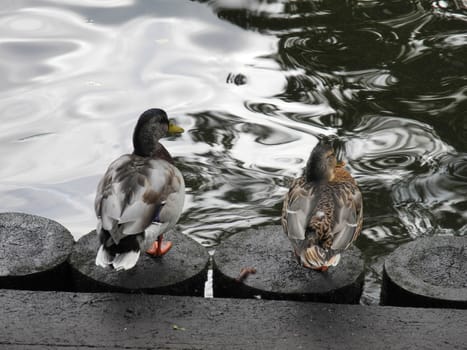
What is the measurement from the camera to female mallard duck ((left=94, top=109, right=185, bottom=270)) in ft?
12.5

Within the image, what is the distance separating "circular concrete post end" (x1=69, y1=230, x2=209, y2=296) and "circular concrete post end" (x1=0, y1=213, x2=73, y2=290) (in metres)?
0.06

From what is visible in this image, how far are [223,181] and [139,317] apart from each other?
2505mm

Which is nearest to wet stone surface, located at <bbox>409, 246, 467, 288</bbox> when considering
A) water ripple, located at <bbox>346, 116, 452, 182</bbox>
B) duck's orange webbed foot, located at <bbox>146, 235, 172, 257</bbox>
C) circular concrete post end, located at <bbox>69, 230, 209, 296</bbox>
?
circular concrete post end, located at <bbox>69, 230, 209, 296</bbox>

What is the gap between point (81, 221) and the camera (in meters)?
5.89

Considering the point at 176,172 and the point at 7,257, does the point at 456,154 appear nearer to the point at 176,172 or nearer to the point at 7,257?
the point at 176,172

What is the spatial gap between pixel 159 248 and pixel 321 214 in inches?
26.5

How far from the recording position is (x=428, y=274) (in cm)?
393

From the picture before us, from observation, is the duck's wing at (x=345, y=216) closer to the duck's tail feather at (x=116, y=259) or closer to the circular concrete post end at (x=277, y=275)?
the circular concrete post end at (x=277, y=275)

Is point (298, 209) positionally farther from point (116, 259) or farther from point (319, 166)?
point (116, 259)

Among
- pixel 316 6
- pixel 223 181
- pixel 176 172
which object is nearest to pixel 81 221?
pixel 223 181

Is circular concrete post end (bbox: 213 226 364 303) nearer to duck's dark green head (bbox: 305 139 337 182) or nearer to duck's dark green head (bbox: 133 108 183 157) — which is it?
duck's dark green head (bbox: 305 139 337 182)

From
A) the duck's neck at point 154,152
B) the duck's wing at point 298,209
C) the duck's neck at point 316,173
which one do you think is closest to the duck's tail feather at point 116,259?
the duck's wing at point 298,209

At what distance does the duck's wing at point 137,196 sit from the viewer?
387 cm

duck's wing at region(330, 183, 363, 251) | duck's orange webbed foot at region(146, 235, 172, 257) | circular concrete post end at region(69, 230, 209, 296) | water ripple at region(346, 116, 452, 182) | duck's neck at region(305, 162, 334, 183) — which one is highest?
duck's neck at region(305, 162, 334, 183)
